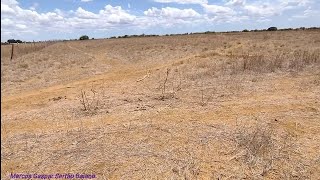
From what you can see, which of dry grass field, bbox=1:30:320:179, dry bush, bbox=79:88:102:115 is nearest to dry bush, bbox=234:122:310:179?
dry grass field, bbox=1:30:320:179

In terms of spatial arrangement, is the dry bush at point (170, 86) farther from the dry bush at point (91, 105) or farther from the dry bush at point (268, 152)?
the dry bush at point (268, 152)

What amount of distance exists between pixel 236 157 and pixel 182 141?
40.7 inches

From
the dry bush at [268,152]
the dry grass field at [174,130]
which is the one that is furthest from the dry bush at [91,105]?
the dry bush at [268,152]

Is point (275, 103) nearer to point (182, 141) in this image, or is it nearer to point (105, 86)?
point (182, 141)

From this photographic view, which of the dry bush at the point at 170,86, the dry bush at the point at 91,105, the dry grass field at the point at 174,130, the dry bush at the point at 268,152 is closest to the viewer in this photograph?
the dry bush at the point at 268,152

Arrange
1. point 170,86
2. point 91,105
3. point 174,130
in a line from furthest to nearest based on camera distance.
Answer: point 170,86, point 91,105, point 174,130

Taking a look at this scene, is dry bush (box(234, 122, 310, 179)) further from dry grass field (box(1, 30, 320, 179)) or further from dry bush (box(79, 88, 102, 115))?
dry bush (box(79, 88, 102, 115))

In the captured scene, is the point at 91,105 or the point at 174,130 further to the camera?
the point at 91,105

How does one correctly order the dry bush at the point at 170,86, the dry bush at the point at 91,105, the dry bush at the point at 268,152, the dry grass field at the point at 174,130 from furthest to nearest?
1. the dry bush at the point at 170,86
2. the dry bush at the point at 91,105
3. the dry grass field at the point at 174,130
4. the dry bush at the point at 268,152

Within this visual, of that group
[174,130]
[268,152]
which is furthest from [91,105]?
[268,152]

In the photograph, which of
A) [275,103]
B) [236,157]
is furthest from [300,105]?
[236,157]

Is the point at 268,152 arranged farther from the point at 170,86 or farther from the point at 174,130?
the point at 170,86

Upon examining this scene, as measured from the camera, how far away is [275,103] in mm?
8633

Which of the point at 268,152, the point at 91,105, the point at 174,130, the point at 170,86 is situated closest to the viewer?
the point at 268,152
